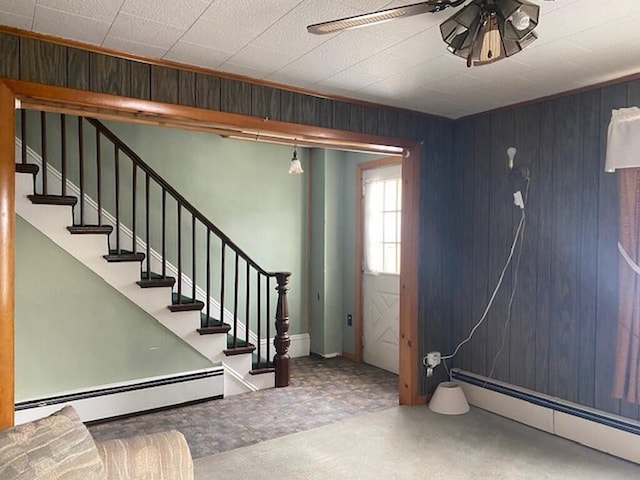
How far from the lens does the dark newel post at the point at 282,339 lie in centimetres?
442

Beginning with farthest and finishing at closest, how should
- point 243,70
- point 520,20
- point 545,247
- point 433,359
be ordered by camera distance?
point 433,359 < point 545,247 < point 243,70 < point 520,20

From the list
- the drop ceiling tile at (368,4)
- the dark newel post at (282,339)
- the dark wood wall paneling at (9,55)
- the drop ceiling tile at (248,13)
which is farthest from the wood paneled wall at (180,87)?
the dark newel post at (282,339)

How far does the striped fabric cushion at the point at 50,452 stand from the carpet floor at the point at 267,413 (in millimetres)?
1626

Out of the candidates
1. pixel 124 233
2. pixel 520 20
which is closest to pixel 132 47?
pixel 520 20

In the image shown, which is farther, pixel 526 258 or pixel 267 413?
pixel 267 413

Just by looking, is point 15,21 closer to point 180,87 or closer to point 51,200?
point 180,87

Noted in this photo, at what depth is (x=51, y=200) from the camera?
137 inches

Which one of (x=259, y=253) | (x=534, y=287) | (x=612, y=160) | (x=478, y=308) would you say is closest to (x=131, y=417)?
(x=259, y=253)

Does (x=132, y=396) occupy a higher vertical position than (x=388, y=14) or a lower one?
lower

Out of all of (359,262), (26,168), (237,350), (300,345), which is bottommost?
(300,345)

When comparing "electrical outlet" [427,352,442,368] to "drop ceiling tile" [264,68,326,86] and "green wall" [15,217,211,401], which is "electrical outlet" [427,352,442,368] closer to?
"green wall" [15,217,211,401]

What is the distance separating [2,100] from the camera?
7.57 feet

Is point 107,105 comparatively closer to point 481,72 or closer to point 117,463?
point 117,463

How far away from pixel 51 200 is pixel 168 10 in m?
2.03
